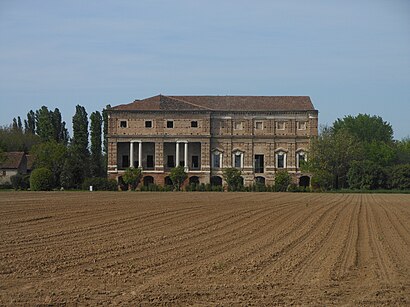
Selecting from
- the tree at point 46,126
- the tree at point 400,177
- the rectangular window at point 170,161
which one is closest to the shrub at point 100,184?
the rectangular window at point 170,161

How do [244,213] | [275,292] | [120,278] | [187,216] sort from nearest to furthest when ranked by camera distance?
[275,292] < [120,278] < [187,216] < [244,213]

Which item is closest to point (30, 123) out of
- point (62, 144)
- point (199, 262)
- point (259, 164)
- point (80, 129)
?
point (80, 129)

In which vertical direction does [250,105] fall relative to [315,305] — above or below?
above

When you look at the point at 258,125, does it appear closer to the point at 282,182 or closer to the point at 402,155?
the point at 282,182

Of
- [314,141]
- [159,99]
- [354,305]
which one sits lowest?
[354,305]

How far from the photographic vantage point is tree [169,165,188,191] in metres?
85.5

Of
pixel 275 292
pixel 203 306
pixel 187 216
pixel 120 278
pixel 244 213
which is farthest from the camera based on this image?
pixel 244 213

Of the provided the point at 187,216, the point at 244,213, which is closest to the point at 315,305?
the point at 187,216

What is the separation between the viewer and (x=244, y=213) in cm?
3525

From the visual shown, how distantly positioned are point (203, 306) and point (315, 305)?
6.34ft

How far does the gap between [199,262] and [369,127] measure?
109125 mm

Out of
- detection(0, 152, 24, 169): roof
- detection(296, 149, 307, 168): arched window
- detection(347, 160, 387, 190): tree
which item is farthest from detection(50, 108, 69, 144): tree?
detection(347, 160, 387, 190): tree

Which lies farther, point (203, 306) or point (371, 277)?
point (371, 277)

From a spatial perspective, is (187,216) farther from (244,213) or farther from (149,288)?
(149,288)
